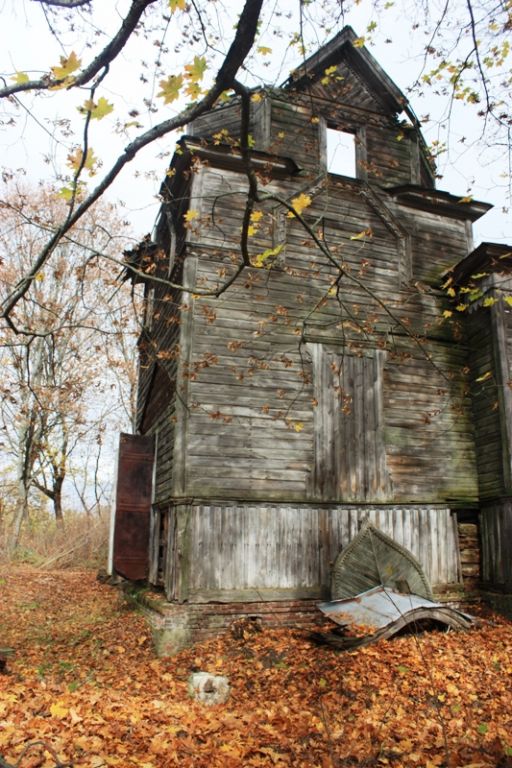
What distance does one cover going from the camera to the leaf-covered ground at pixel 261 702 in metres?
5.70

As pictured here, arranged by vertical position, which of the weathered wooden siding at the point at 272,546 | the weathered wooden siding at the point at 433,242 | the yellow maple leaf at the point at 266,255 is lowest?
the weathered wooden siding at the point at 272,546

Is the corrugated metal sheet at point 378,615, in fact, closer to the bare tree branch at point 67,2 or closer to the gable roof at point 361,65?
the bare tree branch at point 67,2

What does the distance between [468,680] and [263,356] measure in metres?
6.50

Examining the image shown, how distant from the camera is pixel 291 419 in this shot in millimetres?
11617

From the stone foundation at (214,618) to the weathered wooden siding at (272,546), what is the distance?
0.17 meters

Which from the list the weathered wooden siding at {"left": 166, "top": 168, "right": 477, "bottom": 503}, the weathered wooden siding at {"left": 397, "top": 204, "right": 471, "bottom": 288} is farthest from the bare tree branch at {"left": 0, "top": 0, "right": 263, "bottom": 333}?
the weathered wooden siding at {"left": 397, "top": 204, "right": 471, "bottom": 288}

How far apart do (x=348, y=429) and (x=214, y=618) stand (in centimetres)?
445

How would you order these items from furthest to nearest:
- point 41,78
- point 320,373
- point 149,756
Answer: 1. point 320,373
2. point 149,756
3. point 41,78

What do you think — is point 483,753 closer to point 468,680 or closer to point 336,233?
point 468,680

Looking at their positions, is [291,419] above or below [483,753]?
above

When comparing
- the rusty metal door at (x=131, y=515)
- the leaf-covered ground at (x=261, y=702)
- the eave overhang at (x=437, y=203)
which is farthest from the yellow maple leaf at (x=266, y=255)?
the rusty metal door at (x=131, y=515)

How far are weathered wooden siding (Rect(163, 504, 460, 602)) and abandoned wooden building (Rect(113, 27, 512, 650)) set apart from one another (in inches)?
1.1

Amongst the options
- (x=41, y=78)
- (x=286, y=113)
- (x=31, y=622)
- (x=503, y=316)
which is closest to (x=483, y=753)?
(x=41, y=78)

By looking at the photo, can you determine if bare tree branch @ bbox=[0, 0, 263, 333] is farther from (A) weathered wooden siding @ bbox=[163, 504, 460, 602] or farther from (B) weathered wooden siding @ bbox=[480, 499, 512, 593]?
(B) weathered wooden siding @ bbox=[480, 499, 512, 593]
